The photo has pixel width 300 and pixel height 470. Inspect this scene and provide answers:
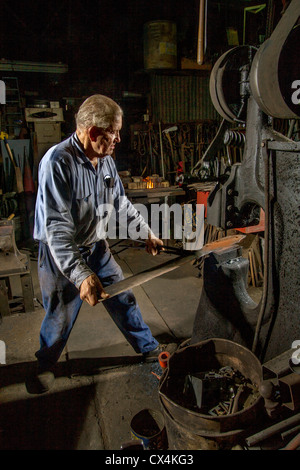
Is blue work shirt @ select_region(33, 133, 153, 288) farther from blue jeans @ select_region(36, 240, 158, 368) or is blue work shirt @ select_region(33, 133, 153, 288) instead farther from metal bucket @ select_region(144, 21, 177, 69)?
metal bucket @ select_region(144, 21, 177, 69)

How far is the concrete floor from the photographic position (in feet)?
6.23

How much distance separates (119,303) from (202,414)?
1123 millimetres

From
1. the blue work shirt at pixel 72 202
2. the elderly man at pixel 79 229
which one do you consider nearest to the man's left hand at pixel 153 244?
the elderly man at pixel 79 229

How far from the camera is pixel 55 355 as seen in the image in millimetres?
2270

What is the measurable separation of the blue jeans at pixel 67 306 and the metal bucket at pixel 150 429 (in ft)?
2.14

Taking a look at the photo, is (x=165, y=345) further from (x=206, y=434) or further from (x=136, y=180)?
(x=136, y=180)

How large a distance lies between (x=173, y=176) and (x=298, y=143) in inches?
226

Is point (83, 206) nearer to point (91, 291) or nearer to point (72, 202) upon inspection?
point (72, 202)

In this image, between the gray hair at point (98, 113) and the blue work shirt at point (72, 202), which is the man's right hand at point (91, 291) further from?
the gray hair at point (98, 113)

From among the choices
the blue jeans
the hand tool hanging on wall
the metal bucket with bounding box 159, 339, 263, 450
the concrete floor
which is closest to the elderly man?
the blue jeans

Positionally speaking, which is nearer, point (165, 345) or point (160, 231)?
point (165, 345)

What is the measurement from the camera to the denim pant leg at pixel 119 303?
2361 mm

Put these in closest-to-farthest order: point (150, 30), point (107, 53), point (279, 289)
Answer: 1. point (279, 289)
2. point (150, 30)
3. point (107, 53)

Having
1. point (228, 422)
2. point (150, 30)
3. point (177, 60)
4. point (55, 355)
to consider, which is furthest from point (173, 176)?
point (228, 422)
